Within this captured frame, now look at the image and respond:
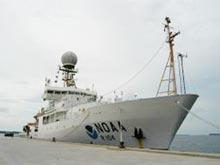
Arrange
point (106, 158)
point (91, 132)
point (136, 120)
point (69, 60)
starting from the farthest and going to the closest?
point (69, 60), point (91, 132), point (136, 120), point (106, 158)

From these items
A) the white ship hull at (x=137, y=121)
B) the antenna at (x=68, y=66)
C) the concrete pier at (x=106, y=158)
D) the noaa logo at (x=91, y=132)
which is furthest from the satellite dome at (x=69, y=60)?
the concrete pier at (x=106, y=158)

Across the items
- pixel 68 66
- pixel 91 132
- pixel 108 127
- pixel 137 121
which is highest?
pixel 68 66

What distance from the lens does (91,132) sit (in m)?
20.8

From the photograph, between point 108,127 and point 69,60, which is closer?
point 108,127

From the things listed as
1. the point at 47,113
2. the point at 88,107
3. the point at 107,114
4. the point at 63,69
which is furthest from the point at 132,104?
the point at 63,69

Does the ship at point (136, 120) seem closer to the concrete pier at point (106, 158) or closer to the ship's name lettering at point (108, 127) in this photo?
the ship's name lettering at point (108, 127)

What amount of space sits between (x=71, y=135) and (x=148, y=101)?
984 cm

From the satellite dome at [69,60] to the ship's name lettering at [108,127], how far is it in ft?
64.7

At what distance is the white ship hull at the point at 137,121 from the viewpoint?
1644cm

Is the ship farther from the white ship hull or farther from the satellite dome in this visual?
the satellite dome

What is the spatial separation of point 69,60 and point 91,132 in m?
19.3

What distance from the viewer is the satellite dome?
38.0 metres

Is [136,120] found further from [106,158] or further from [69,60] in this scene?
[69,60]

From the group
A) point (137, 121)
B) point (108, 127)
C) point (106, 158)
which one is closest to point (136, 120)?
point (137, 121)
